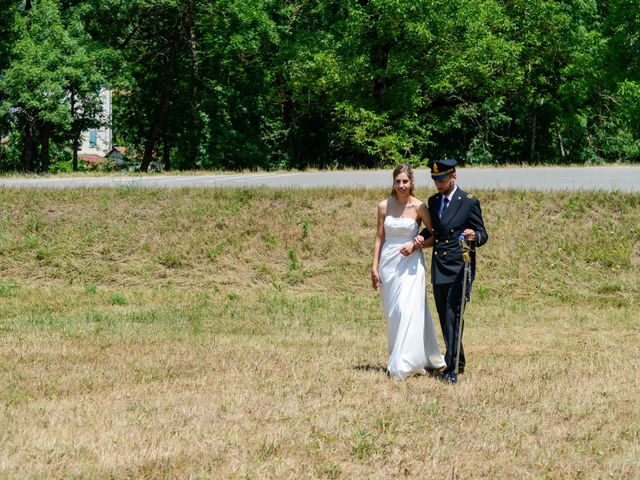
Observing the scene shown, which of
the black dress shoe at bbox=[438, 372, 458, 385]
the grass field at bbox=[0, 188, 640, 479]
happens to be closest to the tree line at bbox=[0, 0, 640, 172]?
the grass field at bbox=[0, 188, 640, 479]

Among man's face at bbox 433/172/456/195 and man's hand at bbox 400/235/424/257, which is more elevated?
man's face at bbox 433/172/456/195

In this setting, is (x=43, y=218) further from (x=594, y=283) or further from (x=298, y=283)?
(x=594, y=283)

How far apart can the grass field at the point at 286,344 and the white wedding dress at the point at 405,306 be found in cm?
24

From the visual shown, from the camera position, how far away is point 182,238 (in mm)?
18641

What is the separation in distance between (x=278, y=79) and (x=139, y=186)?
2294cm

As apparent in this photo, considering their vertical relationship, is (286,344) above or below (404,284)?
below

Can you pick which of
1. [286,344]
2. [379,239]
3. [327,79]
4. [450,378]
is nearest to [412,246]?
→ [379,239]

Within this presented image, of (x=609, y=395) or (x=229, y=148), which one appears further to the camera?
(x=229, y=148)

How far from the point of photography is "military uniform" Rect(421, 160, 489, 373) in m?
8.55

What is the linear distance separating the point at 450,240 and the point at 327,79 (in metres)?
28.3

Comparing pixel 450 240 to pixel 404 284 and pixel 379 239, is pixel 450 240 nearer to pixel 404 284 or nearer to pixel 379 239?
pixel 404 284

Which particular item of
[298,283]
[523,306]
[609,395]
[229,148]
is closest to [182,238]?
[298,283]

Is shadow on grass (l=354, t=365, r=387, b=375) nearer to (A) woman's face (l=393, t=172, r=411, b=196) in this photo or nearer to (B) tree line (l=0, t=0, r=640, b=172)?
(A) woman's face (l=393, t=172, r=411, b=196)

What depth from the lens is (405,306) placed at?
869 centimetres
